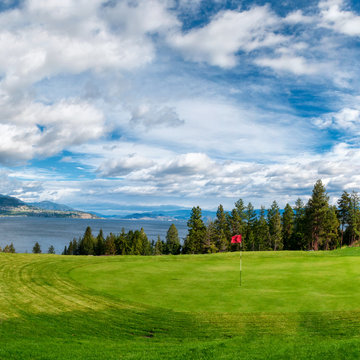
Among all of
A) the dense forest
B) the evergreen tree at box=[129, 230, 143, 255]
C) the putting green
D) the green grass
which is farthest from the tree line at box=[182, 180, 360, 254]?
the green grass

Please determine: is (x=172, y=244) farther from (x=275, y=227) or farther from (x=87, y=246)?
(x=275, y=227)

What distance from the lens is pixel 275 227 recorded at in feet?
229

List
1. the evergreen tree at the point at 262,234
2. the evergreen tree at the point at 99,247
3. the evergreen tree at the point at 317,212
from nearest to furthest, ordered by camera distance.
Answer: the evergreen tree at the point at 317,212
the evergreen tree at the point at 262,234
the evergreen tree at the point at 99,247

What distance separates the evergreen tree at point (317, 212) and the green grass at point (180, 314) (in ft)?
134

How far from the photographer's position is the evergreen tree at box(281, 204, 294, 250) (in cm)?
7169

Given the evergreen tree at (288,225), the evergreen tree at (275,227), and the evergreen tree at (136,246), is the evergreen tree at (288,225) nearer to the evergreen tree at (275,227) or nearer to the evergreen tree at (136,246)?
the evergreen tree at (275,227)

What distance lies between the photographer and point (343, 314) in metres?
12.5

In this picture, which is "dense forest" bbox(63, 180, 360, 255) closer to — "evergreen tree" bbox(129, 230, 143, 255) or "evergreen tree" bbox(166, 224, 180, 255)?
"evergreen tree" bbox(129, 230, 143, 255)

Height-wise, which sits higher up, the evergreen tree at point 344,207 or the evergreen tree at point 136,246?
the evergreen tree at point 344,207

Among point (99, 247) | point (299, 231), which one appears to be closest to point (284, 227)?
point (299, 231)

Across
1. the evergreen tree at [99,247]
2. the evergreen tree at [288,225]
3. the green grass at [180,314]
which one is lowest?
the evergreen tree at [99,247]

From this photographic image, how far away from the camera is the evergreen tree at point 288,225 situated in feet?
235

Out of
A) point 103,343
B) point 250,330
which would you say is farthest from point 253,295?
point 103,343

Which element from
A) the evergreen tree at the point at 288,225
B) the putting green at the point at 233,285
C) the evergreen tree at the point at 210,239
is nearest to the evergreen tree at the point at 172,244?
the evergreen tree at the point at 210,239
